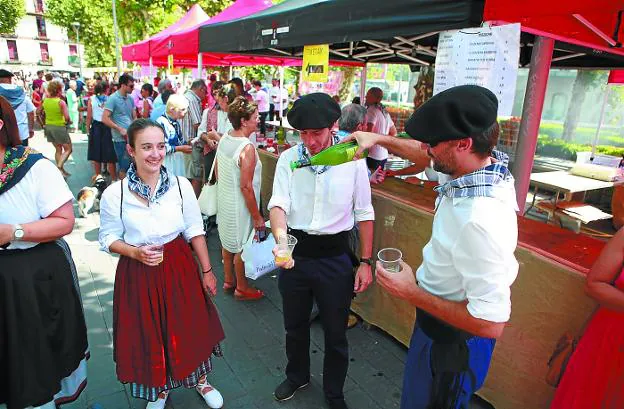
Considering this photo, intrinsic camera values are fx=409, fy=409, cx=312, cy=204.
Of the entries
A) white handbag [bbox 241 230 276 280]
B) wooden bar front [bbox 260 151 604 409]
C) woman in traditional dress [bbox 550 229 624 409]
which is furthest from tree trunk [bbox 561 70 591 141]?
woman in traditional dress [bbox 550 229 624 409]

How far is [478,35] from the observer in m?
2.34

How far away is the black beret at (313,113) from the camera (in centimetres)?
221

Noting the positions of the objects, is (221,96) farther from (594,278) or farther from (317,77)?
(594,278)

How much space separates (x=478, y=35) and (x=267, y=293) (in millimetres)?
3006

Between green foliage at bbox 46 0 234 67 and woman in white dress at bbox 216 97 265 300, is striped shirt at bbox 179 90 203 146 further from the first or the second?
green foliage at bbox 46 0 234 67

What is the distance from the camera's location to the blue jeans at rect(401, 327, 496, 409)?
1.63m

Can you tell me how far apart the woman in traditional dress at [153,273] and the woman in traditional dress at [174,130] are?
2.83m

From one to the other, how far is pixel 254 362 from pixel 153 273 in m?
1.26

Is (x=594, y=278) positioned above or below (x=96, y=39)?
below

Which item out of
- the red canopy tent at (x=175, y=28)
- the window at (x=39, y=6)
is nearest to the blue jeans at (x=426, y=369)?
the red canopy tent at (x=175, y=28)

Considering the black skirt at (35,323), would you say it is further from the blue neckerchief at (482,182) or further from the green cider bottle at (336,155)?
the blue neckerchief at (482,182)

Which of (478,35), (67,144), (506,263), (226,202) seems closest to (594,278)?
(506,263)

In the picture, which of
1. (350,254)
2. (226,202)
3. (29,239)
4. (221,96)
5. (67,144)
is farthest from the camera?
(67,144)

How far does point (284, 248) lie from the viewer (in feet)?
7.04
